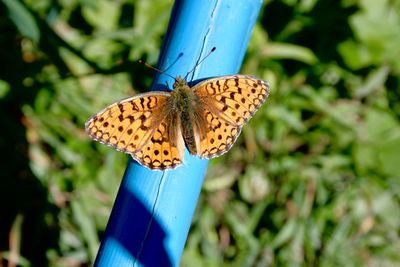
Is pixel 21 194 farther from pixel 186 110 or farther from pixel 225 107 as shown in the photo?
pixel 225 107

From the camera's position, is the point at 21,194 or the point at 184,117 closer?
the point at 184,117

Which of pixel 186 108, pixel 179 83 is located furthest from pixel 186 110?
pixel 179 83

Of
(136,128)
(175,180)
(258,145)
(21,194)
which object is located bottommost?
(21,194)

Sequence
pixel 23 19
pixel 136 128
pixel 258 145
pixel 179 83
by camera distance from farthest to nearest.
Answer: pixel 258 145 < pixel 23 19 < pixel 136 128 < pixel 179 83

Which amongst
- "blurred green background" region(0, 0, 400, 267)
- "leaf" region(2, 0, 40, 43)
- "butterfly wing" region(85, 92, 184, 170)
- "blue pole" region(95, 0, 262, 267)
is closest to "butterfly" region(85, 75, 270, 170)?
"butterfly wing" region(85, 92, 184, 170)

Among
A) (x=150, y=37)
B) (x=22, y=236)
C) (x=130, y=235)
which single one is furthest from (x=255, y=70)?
(x=130, y=235)

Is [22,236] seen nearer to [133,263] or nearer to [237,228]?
[237,228]

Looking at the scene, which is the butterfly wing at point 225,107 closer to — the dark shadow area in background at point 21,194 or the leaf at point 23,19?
the leaf at point 23,19
